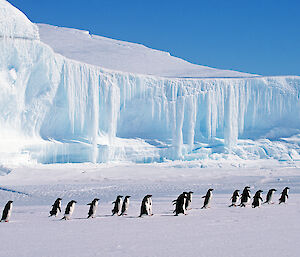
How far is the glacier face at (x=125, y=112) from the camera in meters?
26.3

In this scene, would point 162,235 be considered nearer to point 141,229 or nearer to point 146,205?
point 141,229

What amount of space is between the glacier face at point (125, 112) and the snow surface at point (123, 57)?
270cm

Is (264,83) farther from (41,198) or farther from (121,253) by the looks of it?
(121,253)

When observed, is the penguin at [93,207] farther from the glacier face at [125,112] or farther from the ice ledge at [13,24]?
the ice ledge at [13,24]

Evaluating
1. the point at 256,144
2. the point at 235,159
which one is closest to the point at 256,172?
the point at 235,159

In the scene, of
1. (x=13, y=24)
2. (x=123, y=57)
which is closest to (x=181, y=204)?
(x=13, y=24)

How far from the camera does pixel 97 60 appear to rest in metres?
37.1

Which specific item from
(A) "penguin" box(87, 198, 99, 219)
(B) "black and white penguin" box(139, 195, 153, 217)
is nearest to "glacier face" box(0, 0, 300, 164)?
(A) "penguin" box(87, 198, 99, 219)

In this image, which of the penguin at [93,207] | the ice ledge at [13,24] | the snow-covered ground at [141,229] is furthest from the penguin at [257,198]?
the ice ledge at [13,24]

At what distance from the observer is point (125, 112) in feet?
105

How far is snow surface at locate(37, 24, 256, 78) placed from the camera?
36156 mm

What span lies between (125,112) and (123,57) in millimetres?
9985

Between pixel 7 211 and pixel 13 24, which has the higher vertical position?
pixel 13 24

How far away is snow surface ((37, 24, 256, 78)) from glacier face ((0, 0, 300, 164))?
106 inches
